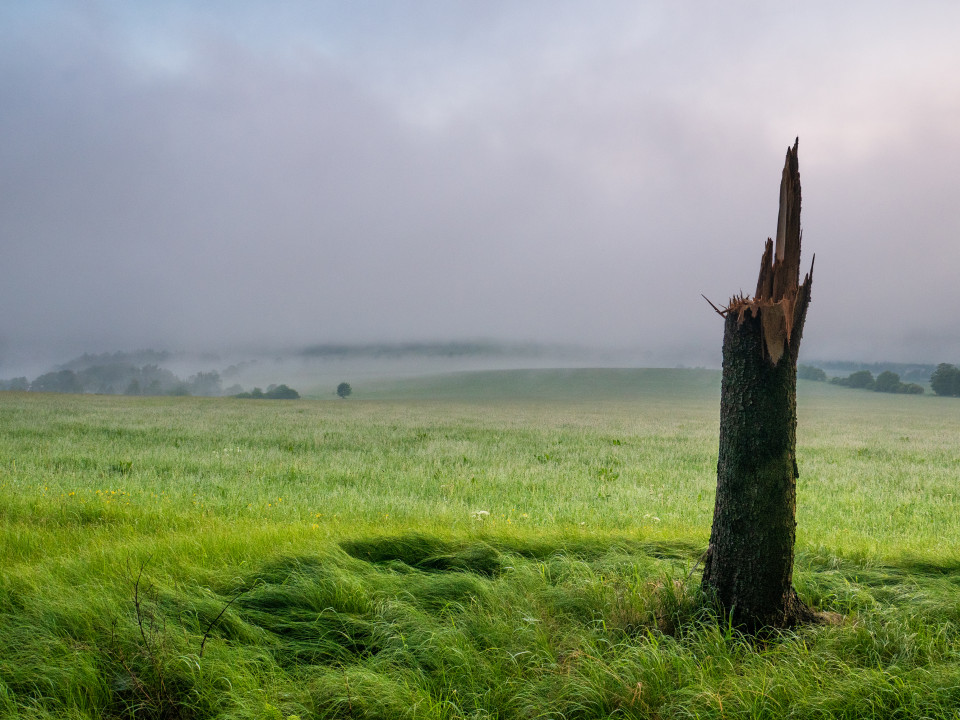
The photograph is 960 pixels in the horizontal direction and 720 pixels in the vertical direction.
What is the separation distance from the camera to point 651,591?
4785mm

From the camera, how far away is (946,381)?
7825cm

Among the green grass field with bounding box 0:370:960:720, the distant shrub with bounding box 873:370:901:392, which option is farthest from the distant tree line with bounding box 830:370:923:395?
the green grass field with bounding box 0:370:960:720

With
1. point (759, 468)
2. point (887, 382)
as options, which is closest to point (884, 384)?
point (887, 382)

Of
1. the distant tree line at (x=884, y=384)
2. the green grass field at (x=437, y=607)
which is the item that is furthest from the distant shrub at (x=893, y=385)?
the green grass field at (x=437, y=607)

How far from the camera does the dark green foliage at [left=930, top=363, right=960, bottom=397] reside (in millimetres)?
77000

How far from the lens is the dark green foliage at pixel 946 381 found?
77000 mm

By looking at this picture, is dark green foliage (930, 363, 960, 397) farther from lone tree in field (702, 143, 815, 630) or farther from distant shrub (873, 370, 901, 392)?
lone tree in field (702, 143, 815, 630)

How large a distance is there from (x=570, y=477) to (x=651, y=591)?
8.63 meters

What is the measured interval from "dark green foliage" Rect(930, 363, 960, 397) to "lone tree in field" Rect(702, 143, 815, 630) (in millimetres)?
91999

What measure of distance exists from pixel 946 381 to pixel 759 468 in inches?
3735

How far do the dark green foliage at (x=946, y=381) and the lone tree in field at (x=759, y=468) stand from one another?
302ft

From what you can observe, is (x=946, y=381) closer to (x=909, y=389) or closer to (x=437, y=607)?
(x=909, y=389)

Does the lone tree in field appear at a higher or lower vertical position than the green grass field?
higher

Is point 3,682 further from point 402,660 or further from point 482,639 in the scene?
point 482,639
